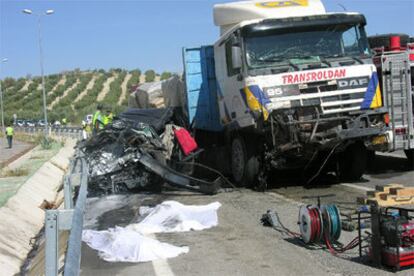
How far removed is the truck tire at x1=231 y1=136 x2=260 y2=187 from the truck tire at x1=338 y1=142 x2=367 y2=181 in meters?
1.84

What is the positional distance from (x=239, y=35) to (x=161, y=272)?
538 centimetres

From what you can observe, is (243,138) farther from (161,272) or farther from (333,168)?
(161,272)

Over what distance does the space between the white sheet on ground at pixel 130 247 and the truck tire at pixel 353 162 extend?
5.32 metres

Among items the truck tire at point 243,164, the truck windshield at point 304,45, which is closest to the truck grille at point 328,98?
the truck windshield at point 304,45

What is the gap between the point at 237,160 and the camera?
36.4 feet

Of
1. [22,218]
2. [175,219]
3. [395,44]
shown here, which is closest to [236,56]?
[175,219]

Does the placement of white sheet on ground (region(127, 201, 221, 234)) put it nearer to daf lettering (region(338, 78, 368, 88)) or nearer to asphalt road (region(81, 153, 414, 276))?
asphalt road (region(81, 153, 414, 276))

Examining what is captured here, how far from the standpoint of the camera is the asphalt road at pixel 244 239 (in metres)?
5.43

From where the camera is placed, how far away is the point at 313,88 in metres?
9.48

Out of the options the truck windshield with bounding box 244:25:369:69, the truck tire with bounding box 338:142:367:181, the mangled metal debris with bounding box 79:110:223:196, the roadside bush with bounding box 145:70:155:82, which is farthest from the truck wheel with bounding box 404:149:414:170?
the roadside bush with bounding box 145:70:155:82

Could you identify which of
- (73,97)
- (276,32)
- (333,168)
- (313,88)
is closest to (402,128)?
(333,168)

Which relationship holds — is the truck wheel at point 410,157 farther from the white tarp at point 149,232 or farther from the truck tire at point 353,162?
the white tarp at point 149,232

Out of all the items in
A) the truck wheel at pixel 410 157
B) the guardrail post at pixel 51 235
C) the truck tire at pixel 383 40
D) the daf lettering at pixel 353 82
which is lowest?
the truck wheel at pixel 410 157

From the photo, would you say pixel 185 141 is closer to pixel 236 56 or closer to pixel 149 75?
pixel 236 56
